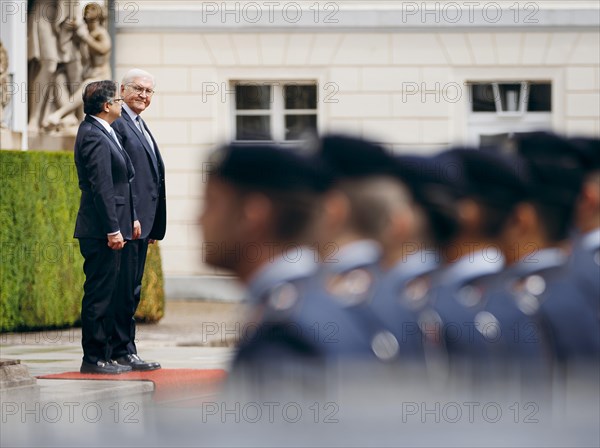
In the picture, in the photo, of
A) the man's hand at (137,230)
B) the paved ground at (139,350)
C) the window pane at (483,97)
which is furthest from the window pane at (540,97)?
the man's hand at (137,230)

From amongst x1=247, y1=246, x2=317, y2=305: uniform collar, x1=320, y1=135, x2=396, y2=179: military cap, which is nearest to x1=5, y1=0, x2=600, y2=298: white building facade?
x1=320, y1=135, x2=396, y2=179: military cap

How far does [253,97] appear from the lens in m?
19.0

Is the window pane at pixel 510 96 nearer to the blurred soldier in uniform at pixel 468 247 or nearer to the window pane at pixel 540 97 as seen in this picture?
the window pane at pixel 540 97

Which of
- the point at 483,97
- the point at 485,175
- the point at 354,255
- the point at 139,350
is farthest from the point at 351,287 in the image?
the point at 483,97

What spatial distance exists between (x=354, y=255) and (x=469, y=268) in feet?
1.23

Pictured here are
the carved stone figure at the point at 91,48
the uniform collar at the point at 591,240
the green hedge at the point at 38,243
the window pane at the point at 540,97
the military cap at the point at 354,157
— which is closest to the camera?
the military cap at the point at 354,157

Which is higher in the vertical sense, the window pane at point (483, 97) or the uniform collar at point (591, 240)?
the window pane at point (483, 97)

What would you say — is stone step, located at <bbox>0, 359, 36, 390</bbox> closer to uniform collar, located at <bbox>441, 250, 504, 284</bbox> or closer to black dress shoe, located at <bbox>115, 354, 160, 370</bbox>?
black dress shoe, located at <bbox>115, 354, 160, 370</bbox>

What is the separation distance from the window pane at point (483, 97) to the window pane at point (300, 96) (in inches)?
82.4

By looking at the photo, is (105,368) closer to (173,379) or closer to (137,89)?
(173,379)

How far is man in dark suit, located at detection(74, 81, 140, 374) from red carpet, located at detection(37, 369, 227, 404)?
102mm

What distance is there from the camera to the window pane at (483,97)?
18891 millimetres

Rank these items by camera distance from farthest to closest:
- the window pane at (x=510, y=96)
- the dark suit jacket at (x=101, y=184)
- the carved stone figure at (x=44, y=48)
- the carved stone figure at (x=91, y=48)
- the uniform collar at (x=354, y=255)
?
1. the window pane at (x=510, y=96)
2. the carved stone figure at (x=91, y=48)
3. the carved stone figure at (x=44, y=48)
4. the dark suit jacket at (x=101, y=184)
5. the uniform collar at (x=354, y=255)

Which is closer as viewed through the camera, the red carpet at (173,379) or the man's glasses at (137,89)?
the red carpet at (173,379)
